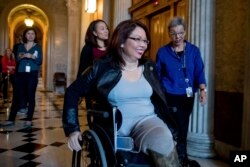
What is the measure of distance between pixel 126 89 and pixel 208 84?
1995 mm

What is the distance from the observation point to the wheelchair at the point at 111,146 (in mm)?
1683

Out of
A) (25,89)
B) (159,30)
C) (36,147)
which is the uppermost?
(159,30)

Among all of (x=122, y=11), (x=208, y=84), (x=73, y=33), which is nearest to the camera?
(x=208, y=84)

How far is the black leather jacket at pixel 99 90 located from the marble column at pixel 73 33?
12180mm

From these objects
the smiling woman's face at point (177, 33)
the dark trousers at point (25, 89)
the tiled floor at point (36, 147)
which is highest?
the smiling woman's face at point (177, 33)

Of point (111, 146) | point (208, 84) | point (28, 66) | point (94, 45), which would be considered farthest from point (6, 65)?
Answer: point (111, 146)

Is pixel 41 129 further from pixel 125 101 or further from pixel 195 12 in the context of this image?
pixel 125 101

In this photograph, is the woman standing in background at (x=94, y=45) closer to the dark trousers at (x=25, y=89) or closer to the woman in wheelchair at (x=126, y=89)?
the woman in wheelchair at (x=126, y=89)

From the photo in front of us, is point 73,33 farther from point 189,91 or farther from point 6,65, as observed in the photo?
point 189,91

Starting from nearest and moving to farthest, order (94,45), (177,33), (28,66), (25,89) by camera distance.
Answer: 1. (177,33)
2. (94,45)
3. (28,66)
4. (25,89)

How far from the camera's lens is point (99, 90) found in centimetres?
191

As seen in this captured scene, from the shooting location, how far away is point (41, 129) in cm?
515

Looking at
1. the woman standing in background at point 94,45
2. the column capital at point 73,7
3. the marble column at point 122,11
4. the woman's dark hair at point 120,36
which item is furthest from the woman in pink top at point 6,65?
the woman's dark hair at point 120,36

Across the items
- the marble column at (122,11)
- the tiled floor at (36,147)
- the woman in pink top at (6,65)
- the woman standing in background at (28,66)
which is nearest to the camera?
the tiled floor at (36,147)
